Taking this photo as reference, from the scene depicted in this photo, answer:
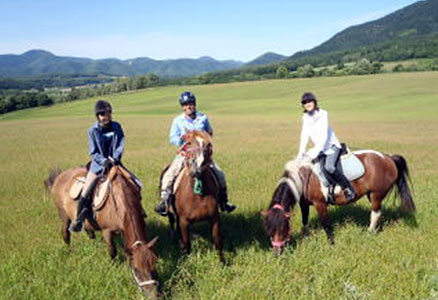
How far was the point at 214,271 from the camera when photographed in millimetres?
5176

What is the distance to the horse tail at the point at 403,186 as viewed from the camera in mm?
7233

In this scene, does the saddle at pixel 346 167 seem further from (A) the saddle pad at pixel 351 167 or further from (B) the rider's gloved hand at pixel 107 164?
(B) the rider's gloved hand at pixel 107 164

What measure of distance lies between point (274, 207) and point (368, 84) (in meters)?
69.9

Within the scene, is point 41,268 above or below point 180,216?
below

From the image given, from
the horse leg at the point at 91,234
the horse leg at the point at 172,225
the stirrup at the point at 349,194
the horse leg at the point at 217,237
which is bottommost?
the horse leg at the point at 91,234

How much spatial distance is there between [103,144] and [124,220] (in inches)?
65.9

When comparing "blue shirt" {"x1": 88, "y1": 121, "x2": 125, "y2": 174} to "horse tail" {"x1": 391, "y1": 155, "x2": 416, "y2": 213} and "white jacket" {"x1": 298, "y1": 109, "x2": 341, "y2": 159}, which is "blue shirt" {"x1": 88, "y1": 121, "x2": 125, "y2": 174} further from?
"horse tail" {"x1": 391, "y1": 155, "x2": 416, "y2": 213}

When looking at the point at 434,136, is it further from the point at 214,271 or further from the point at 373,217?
the point at 214,271

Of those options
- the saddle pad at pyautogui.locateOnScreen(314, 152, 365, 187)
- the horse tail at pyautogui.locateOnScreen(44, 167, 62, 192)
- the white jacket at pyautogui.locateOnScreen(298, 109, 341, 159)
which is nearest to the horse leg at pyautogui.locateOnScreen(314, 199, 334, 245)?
the saddle pad at pyautogui.locateOnScreen(314, 152, 365, 187)

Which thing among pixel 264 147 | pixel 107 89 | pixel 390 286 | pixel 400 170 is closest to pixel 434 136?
pixel 264 147

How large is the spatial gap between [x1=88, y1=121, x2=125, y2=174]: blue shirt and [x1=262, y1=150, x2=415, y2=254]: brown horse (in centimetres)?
285

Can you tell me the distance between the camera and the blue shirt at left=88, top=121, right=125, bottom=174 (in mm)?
5762

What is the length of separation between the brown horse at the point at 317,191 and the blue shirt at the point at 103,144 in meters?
2.85

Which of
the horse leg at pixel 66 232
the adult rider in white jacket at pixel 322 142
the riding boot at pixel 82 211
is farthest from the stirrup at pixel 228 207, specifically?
the horse leg at pixel 66 232
